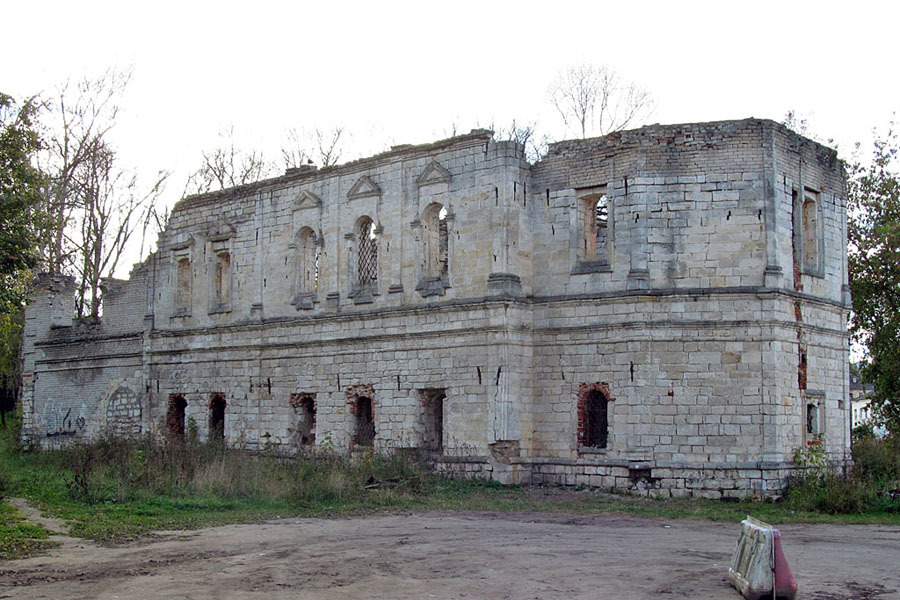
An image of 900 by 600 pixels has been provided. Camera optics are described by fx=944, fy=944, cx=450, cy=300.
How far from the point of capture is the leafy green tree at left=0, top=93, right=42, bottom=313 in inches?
599

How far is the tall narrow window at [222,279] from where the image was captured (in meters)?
26.7

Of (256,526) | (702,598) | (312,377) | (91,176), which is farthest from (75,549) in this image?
(91,176)

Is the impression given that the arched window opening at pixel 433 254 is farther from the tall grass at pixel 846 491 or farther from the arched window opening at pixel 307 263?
the tall grass at pixel 846 491

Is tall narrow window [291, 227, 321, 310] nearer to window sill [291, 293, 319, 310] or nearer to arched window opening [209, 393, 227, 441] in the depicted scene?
window sill [291, 293, 319, 310]

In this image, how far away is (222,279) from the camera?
26.9m

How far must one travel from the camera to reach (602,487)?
18891 millimetres

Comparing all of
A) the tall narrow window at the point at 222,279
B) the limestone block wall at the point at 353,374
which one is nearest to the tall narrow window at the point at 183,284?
the limestone block wall at the point at 353,374

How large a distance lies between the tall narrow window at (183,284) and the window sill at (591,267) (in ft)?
42.2

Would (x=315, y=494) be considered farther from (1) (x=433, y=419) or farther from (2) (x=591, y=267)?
(2) (x=591, y=267)

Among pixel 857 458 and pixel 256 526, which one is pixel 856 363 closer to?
pixel 857 458

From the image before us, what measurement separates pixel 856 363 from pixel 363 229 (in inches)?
584

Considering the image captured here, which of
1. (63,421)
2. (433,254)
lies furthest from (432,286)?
(63,421)

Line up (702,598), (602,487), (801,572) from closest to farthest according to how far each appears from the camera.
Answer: (702,598) < (801,572) < (602,487)

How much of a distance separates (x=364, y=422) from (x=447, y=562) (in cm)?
1126
